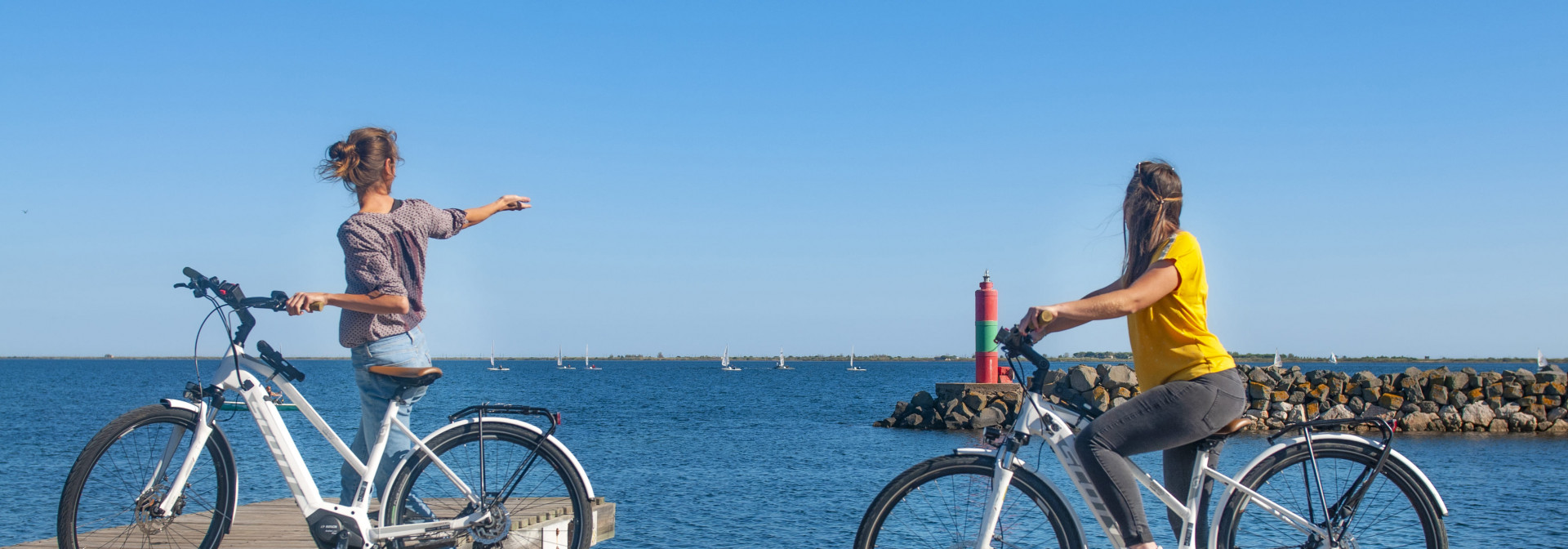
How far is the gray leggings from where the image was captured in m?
3.12

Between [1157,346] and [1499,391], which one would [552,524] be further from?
[1499,391]

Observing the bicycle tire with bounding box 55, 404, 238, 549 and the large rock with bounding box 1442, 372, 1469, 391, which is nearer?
the bicycle tire with bounding box 55, 404, 238, 549

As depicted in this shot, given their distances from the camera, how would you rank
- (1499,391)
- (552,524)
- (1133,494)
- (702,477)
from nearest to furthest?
1. (1133,494)
2. (552,524)
3. (702,477)
4. (1499,391)

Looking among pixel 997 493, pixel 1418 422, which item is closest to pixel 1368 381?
Answer: pixel 1418 422

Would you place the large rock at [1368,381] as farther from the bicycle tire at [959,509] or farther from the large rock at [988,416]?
the bicycle tire at [959,509]

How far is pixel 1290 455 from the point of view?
3316 millimetres

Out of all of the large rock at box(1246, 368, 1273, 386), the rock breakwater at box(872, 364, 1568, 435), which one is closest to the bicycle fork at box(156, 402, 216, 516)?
the rock breakwater at box(872, 364, 1568, 435)

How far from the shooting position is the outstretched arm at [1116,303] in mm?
3061

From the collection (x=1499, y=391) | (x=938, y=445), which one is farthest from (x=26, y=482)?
(x=1499, y=391)

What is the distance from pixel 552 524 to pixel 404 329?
923 millimetres

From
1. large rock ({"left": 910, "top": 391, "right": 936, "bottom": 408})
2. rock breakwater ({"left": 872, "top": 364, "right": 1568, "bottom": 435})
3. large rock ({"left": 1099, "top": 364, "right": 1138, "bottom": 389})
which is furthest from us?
large rock ({"left": 910, "top": 391, "right": 936, "bottom": 408})

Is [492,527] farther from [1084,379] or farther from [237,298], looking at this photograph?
[1084,379]

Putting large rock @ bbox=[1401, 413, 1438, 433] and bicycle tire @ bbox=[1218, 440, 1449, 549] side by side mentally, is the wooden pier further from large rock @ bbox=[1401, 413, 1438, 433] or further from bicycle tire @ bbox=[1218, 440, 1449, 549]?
large rock @ bbox=[1401, 413, 1438, 433]

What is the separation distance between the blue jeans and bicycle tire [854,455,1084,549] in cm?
161
